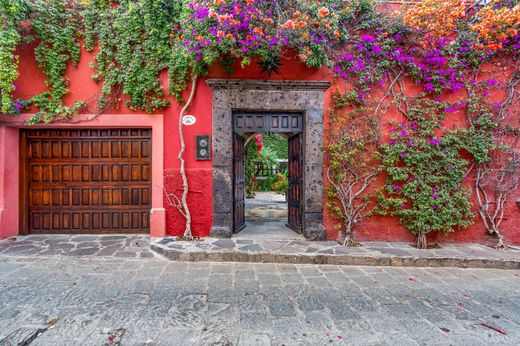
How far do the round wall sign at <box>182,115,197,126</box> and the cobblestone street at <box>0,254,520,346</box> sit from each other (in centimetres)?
266

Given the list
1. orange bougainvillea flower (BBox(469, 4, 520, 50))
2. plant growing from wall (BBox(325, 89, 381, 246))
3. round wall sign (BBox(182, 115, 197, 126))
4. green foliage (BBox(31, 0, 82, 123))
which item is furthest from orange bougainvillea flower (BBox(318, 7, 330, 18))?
green foliage (BBox(31, 0, 82, 123))

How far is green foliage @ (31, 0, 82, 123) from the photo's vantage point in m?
4.87

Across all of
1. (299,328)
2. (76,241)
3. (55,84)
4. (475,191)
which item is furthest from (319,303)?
(55,84)

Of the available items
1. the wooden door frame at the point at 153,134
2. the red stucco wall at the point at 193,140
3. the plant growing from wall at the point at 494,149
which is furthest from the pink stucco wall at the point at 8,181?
the plant growing from wall at the point at 494,149

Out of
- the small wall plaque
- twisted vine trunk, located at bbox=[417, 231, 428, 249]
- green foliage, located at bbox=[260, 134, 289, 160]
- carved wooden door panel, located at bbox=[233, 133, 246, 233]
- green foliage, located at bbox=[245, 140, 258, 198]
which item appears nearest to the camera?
twisted vine trunk, located at bbox=[417, 231, 428, 249]

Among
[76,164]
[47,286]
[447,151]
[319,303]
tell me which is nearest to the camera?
[319,303]

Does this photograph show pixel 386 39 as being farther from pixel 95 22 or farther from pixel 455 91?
pixel 95 22

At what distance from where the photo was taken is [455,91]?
493 centimetres

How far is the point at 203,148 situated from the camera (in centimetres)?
504

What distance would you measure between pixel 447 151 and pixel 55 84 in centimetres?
773

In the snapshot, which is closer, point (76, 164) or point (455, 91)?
point (455, 91)

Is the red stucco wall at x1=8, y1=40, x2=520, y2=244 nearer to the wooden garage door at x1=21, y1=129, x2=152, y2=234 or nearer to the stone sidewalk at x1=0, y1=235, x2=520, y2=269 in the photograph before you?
the stone sidewalk at x1=0, y1=235, x2=520, y2=269

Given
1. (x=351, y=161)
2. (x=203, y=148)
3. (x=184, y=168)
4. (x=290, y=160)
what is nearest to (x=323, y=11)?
(x=351, y=161)

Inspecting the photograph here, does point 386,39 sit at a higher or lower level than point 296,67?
higher
